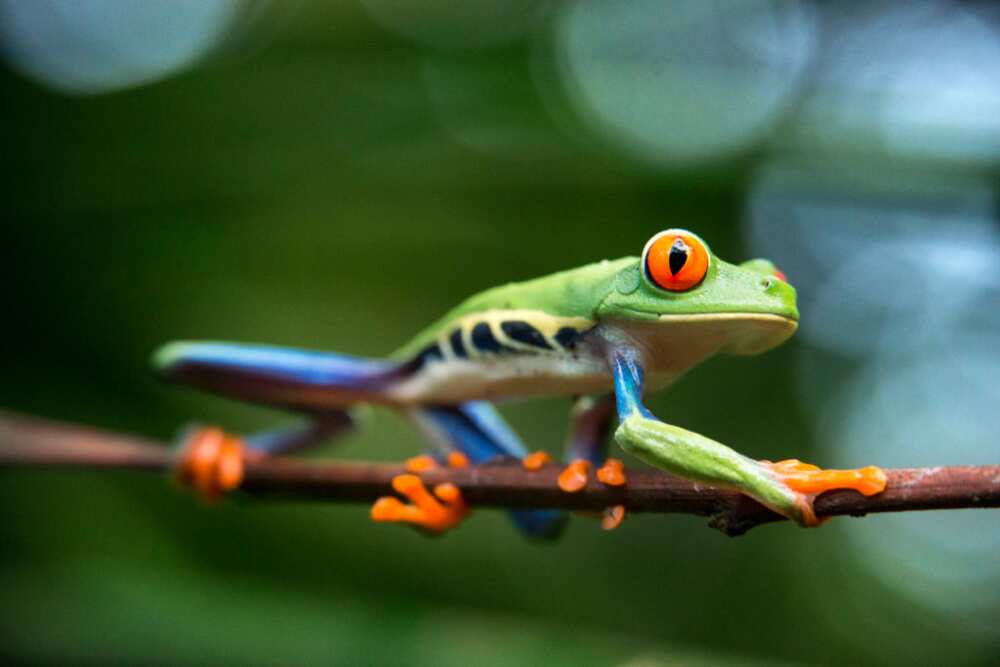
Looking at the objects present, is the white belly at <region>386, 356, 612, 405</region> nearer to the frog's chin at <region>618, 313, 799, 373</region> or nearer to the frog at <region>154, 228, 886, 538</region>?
the frog at <region>154, 228, 886, 538</region>

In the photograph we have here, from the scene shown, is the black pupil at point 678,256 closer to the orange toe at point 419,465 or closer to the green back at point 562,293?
the green back at point 562,293

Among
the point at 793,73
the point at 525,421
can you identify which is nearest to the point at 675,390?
the point at 525,421

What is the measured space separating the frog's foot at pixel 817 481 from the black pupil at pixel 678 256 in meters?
0.35

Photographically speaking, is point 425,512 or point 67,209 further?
point 67,209

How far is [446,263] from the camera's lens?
321 cm

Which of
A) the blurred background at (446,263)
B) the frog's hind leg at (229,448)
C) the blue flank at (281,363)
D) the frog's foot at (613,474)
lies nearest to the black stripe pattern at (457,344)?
the blue flank at (281,363)

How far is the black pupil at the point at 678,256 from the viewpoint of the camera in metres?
1.50

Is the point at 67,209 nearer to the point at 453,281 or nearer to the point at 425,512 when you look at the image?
the point at 453,281

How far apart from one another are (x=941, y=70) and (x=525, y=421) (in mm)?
2193

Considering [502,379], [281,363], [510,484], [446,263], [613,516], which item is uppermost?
[446,263]

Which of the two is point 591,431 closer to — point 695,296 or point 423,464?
point 423,464

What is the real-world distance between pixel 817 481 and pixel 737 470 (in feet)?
0.36

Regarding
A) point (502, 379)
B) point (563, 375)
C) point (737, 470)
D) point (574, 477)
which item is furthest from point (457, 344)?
point (737, 470)

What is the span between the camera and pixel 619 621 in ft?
11.3
